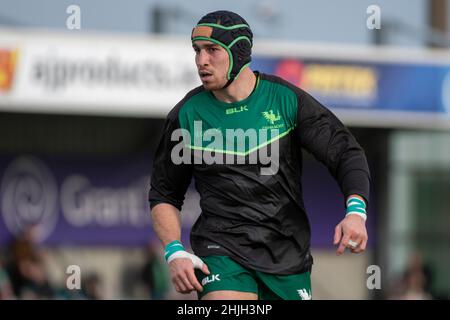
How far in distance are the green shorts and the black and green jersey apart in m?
0.04

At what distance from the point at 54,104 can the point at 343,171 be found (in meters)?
13.1

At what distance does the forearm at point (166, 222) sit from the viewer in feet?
20.8

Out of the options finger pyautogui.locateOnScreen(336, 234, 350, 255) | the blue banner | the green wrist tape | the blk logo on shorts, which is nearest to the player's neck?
the green wrist tape

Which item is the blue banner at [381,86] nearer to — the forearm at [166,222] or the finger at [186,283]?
the forearm at [166,222]

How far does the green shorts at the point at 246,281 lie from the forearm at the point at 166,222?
0.24 m

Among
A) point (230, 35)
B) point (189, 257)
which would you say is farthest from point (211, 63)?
point (189, 257)

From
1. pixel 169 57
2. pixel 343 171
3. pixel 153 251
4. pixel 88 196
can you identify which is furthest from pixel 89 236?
pixel 343 171

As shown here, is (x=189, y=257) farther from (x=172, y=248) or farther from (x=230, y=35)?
(x=230, y=35)

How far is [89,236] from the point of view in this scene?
20703mm

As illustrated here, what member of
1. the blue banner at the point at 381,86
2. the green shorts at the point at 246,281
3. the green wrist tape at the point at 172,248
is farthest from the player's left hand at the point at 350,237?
the blue banner at the point at 381,86

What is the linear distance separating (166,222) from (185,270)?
50cm

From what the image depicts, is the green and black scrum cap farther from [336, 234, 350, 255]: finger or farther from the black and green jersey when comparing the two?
[336, 234, 350, 255]: finger

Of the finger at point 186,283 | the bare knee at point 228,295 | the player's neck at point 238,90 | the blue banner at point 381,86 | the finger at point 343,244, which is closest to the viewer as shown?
the finger at point 343,244
